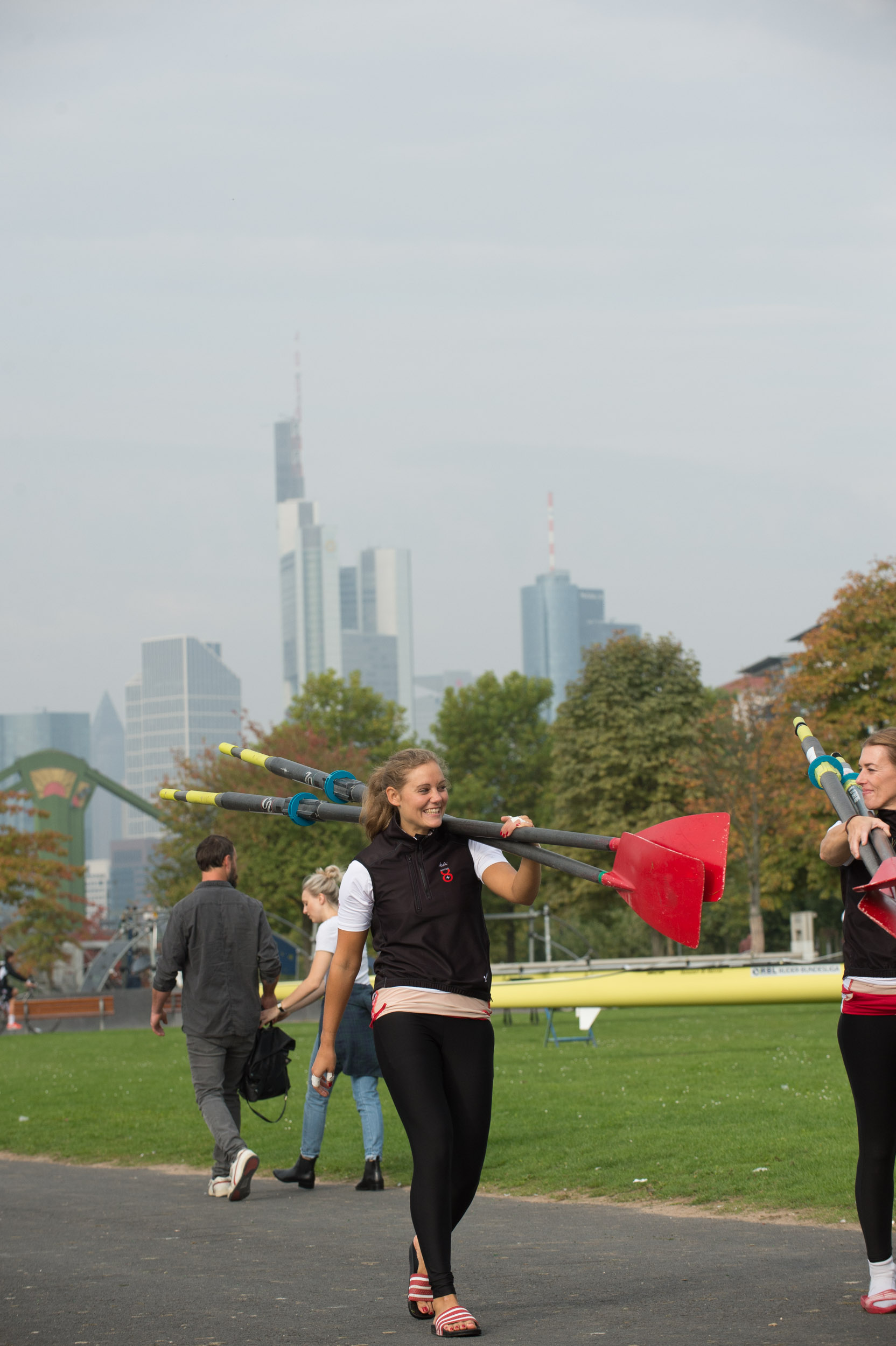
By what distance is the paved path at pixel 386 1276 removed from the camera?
16.6 ft

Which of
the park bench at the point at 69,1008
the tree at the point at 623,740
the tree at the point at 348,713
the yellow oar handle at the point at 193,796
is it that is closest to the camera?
the yellow oar handle at the point at 193,796

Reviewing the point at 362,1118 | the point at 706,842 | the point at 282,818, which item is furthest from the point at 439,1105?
the point at 282,818

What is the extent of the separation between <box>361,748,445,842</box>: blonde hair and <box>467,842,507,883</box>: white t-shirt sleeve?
306 mm

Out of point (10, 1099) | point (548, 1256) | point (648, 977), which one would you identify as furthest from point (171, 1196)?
point (648, 977)

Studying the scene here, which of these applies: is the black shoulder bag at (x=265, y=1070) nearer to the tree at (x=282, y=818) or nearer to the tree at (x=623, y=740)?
the tree at (x=282, y=818)

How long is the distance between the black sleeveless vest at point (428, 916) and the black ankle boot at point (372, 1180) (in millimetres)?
3658

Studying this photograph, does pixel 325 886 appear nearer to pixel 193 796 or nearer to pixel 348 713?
pixel 193 796

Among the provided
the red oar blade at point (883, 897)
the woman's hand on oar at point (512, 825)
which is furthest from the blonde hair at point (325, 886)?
the red oar blade at point (883, 897)

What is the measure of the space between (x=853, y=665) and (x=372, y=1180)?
3363 centimetres

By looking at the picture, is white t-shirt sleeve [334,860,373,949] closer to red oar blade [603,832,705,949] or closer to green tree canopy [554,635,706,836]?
red oar blade [603,832,705,949]

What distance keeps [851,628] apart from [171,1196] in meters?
34.6

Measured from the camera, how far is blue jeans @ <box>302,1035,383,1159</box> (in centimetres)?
895

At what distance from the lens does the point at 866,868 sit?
4938 millimetres

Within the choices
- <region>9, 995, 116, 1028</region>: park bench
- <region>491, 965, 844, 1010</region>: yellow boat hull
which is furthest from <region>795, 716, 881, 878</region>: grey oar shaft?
<region>9, 995, 116, 1028</region>: park bench
